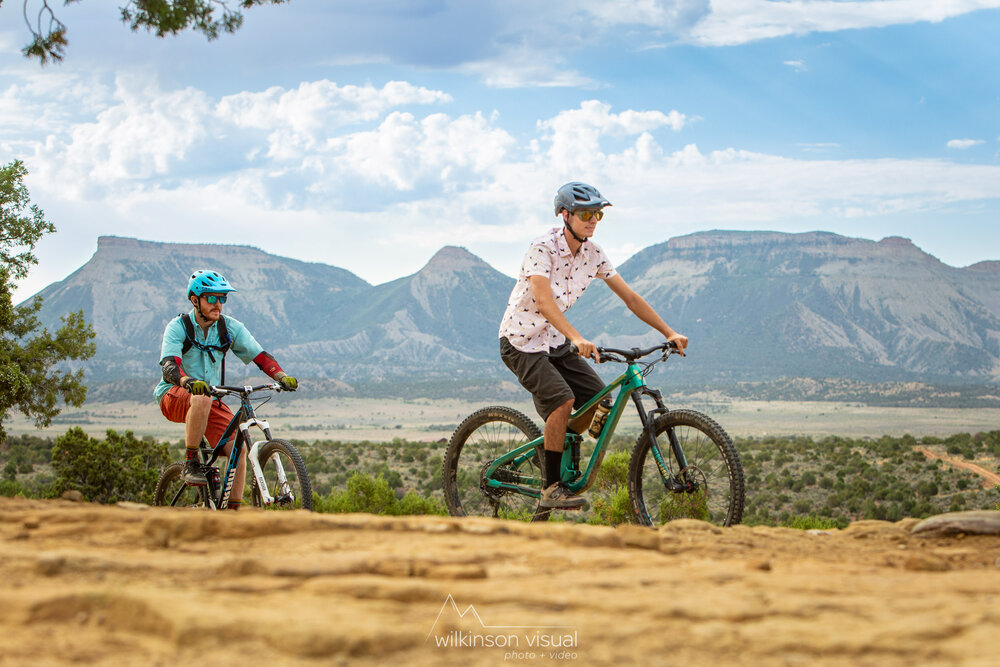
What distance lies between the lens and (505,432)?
7.80 m

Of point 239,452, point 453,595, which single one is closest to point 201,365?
point 239,452

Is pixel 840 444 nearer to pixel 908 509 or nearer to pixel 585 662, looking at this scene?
pixel 908 509

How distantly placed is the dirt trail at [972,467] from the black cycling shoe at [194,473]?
39956mm

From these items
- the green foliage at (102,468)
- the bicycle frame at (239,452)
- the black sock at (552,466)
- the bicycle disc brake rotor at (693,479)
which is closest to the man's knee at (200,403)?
the bicycle frame at (239,452)

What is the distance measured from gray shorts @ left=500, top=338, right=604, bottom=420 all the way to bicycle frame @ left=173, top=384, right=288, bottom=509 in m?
1.97

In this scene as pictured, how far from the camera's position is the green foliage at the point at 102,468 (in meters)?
25.7

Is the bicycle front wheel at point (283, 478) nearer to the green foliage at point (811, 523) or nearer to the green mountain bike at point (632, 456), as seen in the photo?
the green mountain bike at point (632, 456)

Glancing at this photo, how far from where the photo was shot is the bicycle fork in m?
6.58

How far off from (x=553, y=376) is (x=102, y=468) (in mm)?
22258

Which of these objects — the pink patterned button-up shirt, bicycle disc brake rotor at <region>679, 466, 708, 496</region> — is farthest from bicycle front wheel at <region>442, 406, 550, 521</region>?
bicycle disc brake rotor at <region>679, 466, 708, 496</region>

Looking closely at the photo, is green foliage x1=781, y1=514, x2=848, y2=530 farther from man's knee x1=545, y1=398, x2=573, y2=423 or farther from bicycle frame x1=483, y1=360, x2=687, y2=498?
man's knee x1=545, y1=398, x2=573, y2=423

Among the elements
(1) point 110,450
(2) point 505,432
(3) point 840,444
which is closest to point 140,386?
(3) point 840,444

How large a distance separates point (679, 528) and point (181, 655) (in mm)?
3221

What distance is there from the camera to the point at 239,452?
7703 millimetres
